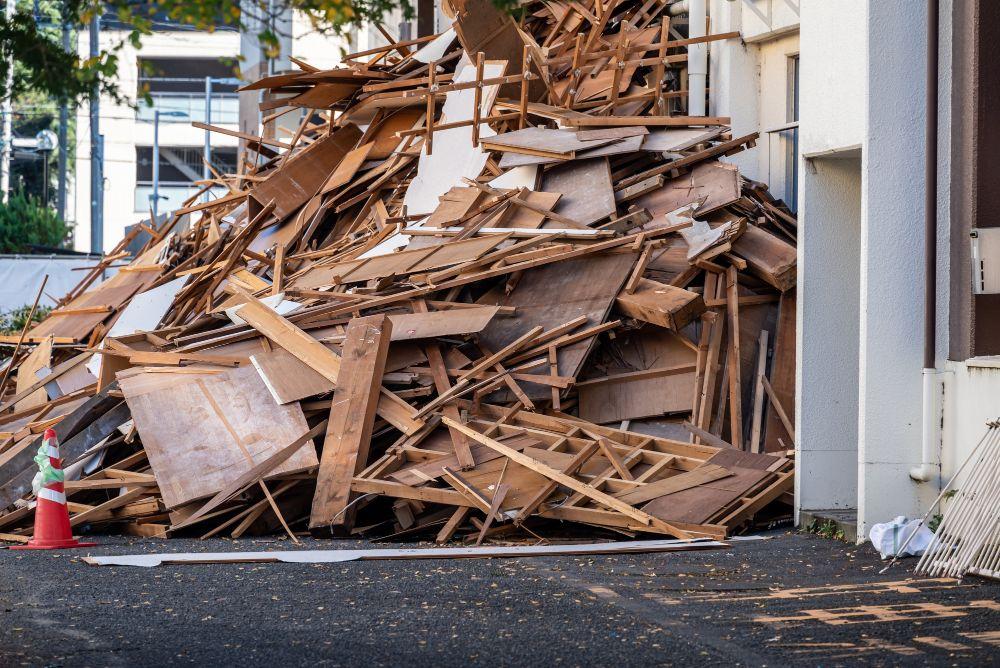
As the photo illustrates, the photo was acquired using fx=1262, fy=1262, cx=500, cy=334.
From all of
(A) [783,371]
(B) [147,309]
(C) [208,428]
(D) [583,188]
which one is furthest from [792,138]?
(B) [147,309]

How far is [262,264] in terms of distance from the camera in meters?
15.5

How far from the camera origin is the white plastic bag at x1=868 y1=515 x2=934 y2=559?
823 cm

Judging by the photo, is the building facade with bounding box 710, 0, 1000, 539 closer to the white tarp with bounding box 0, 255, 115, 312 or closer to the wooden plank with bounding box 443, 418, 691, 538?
the wooden plank with bounding box 443, 418, 691, 538

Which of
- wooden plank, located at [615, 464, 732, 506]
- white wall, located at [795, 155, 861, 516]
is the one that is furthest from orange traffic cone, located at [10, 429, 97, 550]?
white wall, located at [795, 155, 861, 516]

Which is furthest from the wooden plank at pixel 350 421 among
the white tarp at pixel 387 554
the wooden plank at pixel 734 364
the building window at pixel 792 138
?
the building window at pixel 792 138

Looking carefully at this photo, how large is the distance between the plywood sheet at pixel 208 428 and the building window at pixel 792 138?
6288mm

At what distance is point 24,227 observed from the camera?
1471 inches

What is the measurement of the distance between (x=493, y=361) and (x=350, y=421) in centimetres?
141

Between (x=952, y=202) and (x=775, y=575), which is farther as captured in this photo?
(x=952, y=202)

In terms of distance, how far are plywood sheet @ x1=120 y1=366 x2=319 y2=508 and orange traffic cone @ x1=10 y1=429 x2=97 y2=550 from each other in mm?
779

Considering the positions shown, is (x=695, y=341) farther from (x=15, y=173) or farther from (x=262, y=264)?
(x=15, y=173)

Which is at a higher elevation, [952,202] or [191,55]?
[191,55]

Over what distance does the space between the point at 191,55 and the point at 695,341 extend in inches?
2142

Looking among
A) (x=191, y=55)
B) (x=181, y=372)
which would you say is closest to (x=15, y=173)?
(x=191, y=55)
